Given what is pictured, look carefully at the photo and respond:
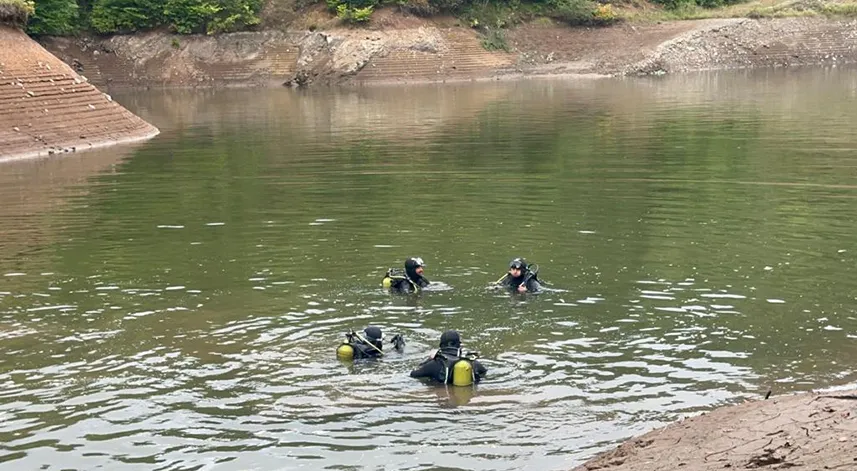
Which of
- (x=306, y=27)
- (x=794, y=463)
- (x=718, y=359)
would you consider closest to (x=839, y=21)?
(x=306, y=27)

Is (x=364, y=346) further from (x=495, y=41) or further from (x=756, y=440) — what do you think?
(x=495, y=41)

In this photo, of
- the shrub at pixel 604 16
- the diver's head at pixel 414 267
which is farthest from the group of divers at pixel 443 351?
the shrub at pixel 604 16

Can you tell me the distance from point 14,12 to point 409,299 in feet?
110

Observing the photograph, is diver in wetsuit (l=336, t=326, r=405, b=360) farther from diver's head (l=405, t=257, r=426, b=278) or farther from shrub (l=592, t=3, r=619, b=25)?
shrub (l=592, t=3, r=619, b=25)

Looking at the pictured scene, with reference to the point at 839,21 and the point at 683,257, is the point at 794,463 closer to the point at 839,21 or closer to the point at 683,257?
the point at 683,257

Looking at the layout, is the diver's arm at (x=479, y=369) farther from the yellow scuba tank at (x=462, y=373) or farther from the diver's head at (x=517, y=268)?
the diver's head at (x=517, y=268)

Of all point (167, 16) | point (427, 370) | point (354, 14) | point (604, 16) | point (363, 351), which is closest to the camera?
point (427, 370)

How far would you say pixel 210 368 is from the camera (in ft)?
51.8

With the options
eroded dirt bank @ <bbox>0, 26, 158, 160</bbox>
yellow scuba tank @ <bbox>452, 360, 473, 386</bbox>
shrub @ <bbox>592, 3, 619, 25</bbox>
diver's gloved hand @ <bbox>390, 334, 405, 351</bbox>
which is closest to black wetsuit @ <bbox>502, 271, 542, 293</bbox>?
diver's gloved hand @ <bbox>390, 334, 405, 351</bbox>

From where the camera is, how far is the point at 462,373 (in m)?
14.4

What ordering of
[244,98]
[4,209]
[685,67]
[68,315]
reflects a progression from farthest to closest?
[685,67], [244,98], [4,209], [68,315]

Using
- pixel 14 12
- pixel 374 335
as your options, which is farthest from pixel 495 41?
pixel 374 335

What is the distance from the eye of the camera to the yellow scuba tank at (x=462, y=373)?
14.4 meters

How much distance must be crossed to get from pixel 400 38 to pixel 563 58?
13098 millimetres
